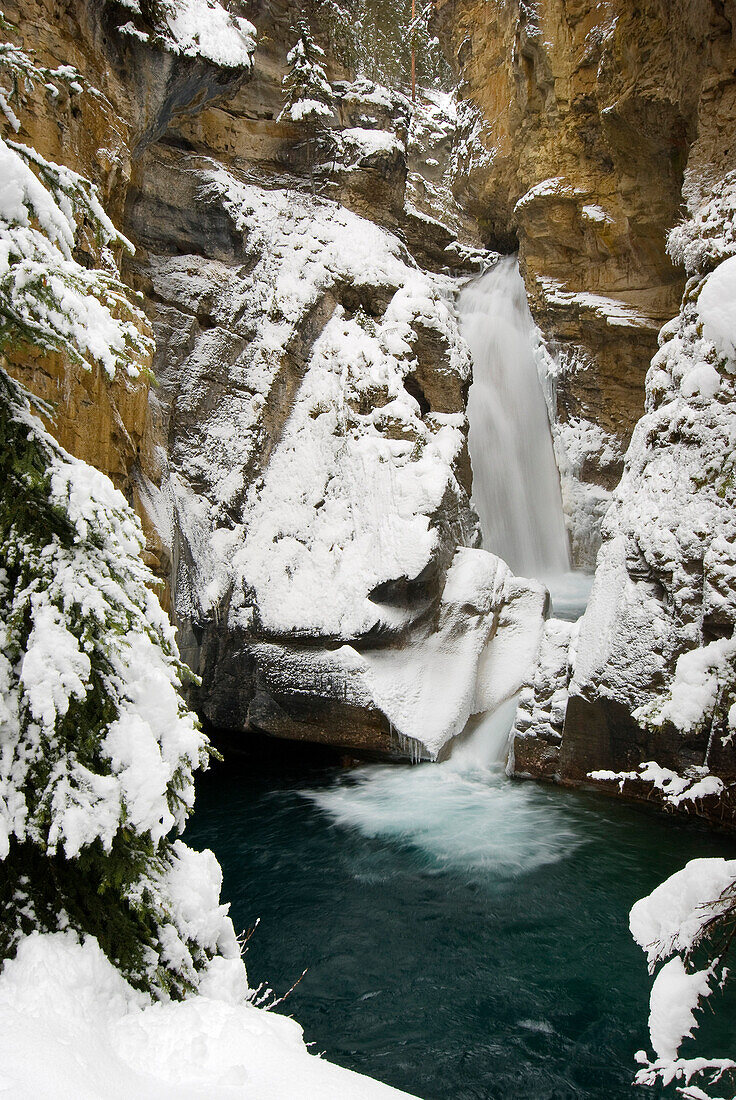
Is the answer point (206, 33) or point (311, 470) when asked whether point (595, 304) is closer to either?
point (311, 470)

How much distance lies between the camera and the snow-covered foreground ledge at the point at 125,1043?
2.10 metres

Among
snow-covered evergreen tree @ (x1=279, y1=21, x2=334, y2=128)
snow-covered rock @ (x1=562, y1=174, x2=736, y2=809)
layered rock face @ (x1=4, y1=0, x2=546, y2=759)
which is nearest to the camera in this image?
snow-covered rock @ (x1=562, y1=174, x2=736, y2=809)

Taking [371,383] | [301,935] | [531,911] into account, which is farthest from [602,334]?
[301,935]

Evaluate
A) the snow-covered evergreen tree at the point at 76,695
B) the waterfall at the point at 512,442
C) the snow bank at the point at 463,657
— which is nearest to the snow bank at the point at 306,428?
the snow bank at the point at 463,657

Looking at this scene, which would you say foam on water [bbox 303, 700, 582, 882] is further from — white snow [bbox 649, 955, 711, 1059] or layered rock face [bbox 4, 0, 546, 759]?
white snow [bbox 649, 955, 711, 1059]

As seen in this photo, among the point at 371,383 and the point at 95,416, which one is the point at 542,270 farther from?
the point at 95,416

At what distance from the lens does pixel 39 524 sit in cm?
302

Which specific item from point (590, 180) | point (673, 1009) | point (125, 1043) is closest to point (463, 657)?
point (673, 1009)

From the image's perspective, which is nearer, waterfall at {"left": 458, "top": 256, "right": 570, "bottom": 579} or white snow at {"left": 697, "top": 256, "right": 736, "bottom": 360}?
white snow at {"left": 697, "top": 256, "right": 736, "bottom": 360}

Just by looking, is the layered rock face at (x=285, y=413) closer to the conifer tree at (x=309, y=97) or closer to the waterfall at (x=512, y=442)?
the conifer tree at (x=309, y=97)

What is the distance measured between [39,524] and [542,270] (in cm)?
1671

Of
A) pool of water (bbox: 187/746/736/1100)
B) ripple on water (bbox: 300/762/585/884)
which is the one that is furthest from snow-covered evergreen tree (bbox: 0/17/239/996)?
ripple on water (bbox: 300/762/585/884)

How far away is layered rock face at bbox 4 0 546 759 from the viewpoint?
33.7ft

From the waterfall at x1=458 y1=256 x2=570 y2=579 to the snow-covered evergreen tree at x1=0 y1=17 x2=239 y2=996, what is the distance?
42.8ft
